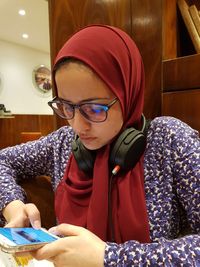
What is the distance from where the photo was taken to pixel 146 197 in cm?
70

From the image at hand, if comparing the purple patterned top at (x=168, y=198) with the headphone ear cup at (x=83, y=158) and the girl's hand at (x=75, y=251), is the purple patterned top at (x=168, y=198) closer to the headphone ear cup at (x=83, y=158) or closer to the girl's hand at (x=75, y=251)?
the girl's hand at (x=75, y=251)

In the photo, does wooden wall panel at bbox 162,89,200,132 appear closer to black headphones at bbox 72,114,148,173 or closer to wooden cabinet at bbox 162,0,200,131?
wooden cabinet at bbox 162,0,200,131

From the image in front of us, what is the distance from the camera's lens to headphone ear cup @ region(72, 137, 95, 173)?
2.37ft

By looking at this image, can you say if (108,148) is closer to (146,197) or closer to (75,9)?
(146,197)

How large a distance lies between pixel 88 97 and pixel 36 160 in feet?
1.38

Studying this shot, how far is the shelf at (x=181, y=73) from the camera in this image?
1037 millimetres

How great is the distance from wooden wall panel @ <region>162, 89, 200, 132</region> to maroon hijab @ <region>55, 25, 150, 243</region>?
1.27 feet

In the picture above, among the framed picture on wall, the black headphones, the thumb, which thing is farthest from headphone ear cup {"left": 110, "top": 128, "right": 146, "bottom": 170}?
the framed picture on wall

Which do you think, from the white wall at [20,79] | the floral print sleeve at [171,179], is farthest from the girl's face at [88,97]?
the white wall at [20,79]

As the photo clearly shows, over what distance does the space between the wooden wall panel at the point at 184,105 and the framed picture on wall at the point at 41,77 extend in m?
6.59

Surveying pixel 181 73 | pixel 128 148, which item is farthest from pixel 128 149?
pixel 181 73

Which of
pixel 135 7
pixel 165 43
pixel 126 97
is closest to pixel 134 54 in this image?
pixel 126 97

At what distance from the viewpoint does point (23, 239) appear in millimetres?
504

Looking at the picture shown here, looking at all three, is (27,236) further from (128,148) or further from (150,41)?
(150,41)
